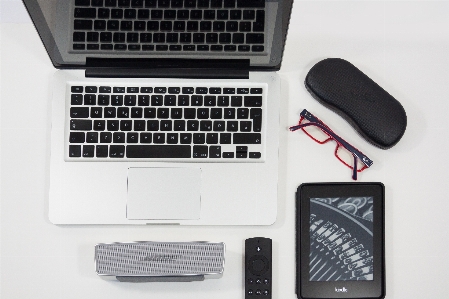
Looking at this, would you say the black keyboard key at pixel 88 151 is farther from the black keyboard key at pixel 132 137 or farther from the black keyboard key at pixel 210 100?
the black keyboard key at pixel 210 100

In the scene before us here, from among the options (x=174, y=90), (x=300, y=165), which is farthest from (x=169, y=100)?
(x=300, y=165)

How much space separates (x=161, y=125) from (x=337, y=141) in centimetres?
31

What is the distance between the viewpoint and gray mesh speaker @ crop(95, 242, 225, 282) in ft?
2.90

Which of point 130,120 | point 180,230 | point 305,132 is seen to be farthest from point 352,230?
point 130,120

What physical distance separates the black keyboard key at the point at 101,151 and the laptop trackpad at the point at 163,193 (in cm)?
5

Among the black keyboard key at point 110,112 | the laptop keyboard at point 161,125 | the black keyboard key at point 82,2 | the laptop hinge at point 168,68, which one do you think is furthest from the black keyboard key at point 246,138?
the black keyboard key at point 82,2

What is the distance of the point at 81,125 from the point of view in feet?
3.01

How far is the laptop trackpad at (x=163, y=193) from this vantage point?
92 centimetres

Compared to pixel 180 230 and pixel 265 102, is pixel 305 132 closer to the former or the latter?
pixel 265 102

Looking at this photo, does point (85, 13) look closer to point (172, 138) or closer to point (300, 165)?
point (172, 138)

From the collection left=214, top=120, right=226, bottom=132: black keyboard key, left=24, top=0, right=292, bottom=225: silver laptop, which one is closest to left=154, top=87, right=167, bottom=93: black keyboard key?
left=24, top=0, right=292, bottom=225: silver laptop

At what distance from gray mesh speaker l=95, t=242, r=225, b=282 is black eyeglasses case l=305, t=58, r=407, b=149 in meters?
0.31

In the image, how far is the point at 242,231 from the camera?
94 cm

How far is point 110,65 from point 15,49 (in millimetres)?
183
